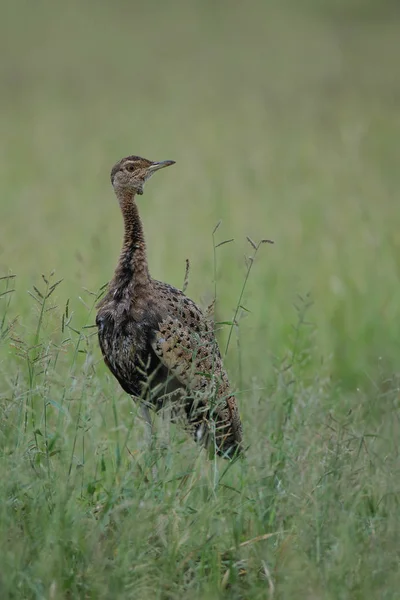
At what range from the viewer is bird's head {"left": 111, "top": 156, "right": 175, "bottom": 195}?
206 inches

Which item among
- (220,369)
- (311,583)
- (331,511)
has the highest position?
(220,369)

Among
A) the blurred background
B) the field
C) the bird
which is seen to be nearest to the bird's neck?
the bird

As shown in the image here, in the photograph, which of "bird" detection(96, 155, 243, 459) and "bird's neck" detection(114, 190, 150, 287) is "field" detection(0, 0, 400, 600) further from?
"bird's neck" detection(114, 190, 150, 287)

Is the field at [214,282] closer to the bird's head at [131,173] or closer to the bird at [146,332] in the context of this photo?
the bird at [146,332]

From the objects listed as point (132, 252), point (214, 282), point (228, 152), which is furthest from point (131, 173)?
point (228, 152)

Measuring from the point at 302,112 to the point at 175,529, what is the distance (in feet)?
45.4

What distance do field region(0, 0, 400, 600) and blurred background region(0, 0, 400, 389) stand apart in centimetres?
5

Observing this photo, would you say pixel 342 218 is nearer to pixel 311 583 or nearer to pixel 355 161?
pixel 355 161

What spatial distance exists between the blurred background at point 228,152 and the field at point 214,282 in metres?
0.05

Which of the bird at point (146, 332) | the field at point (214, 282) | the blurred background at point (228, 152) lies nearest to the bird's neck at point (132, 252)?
the bird at point (146, 332)

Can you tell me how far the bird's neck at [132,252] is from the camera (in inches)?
Result: 200

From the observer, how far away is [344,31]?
2334 cm

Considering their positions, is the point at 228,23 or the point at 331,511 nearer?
the point at 331,511

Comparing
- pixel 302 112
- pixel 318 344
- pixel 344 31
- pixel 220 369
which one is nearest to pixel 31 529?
pixel 220 369
